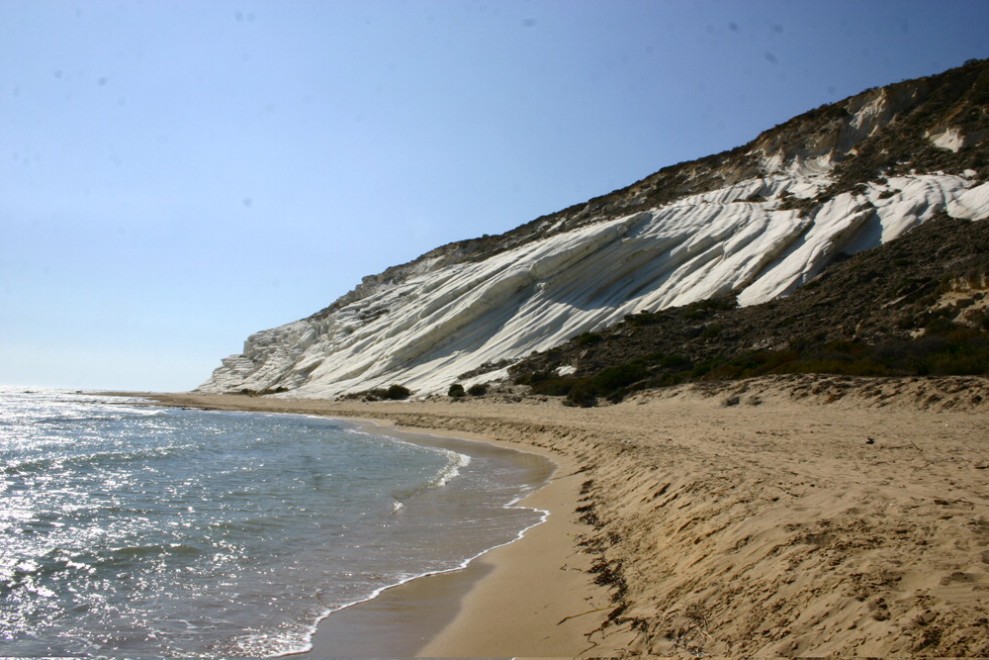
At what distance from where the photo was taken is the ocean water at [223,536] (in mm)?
5939

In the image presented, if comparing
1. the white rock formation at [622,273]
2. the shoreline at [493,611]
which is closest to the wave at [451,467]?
the shoreline at [493,611]

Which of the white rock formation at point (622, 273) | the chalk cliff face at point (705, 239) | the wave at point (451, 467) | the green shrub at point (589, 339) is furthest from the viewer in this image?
the chalk cliff face at point (705, 239)

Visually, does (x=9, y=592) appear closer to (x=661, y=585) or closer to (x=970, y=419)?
(x=661, y=585)

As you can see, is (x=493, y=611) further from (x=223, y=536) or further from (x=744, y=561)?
(x=223, y=536)

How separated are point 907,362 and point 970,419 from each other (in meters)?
5.59

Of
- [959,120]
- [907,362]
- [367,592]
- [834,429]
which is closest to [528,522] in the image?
[367,592]

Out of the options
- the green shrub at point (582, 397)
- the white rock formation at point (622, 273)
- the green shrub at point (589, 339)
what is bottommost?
the green shrub at point (582, 397)

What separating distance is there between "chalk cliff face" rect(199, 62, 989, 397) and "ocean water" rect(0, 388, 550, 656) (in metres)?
19.9

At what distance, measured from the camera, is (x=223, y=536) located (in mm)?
9164

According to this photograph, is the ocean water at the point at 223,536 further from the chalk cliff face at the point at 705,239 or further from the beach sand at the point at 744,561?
the chalk cliff face at the point at 705,239

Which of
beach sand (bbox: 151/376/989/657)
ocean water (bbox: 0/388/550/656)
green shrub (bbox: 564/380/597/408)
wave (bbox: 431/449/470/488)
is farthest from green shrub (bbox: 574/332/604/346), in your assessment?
beach sand (bbox: 151/376/989/657)

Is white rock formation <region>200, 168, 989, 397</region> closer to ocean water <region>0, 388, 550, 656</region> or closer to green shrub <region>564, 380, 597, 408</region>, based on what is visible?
green shrub <region>564, 380, 597, 408</region>

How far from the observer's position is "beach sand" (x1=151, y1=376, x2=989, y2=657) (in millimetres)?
3949

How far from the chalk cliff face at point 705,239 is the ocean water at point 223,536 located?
1986cm
